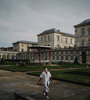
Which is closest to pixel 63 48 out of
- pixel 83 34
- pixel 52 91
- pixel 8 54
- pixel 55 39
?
pixel 83 34

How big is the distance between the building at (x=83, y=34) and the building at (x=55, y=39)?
1620cm

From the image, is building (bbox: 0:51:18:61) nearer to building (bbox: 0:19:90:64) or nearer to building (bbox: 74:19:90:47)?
building (bbox: 0:19:90:64)

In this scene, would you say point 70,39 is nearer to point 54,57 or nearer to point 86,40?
point 54,57

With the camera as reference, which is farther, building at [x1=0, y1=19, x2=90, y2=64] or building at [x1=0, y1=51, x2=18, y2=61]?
building at [x1=0, y1=51, x2=18, y2=61]

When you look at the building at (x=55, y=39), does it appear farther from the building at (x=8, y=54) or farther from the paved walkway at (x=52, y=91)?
the paved walkway at (x=52, y=91)

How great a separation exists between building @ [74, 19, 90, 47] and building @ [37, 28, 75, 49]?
53.2 ft

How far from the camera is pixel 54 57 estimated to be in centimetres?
5441

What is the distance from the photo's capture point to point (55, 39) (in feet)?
207

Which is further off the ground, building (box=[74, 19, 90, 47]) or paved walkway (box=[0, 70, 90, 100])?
building (box=[74, 19, 90, 47])

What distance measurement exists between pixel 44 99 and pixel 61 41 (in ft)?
198

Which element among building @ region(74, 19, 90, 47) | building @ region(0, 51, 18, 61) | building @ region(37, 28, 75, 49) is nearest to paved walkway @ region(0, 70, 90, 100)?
building @ region(74, 19, 90, 47)

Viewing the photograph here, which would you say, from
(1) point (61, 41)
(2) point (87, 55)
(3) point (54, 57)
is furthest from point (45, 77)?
(1) point (61, 41)

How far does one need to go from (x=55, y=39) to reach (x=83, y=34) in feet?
62.4

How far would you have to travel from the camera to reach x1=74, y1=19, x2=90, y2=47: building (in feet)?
147
